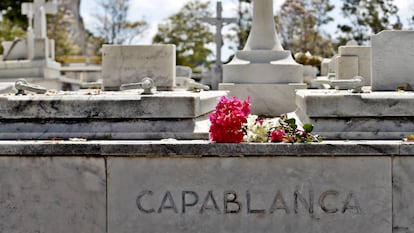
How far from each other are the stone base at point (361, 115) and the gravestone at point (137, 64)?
4.18m

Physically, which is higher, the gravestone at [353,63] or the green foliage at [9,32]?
the green foliage at [9,32]

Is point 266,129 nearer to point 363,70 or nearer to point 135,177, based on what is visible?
point 135,177

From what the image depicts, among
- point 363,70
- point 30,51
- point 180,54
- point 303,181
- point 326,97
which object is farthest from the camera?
point 180,54

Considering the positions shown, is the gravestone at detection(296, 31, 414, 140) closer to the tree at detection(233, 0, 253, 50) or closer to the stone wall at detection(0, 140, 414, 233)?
the stone wall at detection(0, 140, 414, 233)

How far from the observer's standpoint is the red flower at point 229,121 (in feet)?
17.4

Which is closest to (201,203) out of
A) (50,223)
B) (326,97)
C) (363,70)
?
(50,223)

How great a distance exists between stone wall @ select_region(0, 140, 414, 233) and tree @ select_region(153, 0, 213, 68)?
146ft

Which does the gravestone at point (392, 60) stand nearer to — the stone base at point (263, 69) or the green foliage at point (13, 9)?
the stone base at point (263, 69)

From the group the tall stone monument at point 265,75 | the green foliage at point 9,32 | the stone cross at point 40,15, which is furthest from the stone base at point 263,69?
the green foliage at point 9,32

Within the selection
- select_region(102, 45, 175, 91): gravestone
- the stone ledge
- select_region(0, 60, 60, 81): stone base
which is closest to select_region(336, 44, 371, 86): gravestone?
select_region(102, 45, 175, 91): gravestone

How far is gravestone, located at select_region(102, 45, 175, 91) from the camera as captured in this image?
394 inches

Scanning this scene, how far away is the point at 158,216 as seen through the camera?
5.36 m

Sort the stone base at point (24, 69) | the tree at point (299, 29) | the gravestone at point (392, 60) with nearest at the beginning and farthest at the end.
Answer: the gravestone at point (392, 60) < the stone base at point (24, 69) < the tree at point (299, 29)

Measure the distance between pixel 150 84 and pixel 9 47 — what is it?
19772 mm
